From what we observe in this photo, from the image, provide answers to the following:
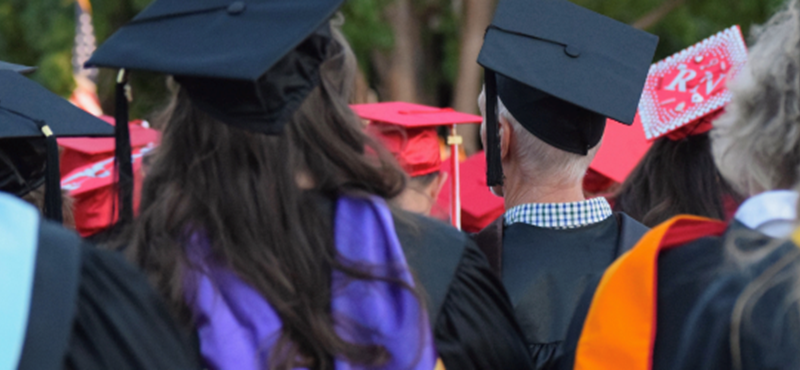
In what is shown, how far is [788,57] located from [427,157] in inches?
96.8

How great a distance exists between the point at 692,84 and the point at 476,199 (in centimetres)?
148

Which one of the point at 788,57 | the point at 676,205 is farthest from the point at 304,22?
the point at 676,205

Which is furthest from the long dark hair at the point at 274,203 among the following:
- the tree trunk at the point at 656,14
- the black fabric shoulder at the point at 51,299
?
the tree trunk at the point at 656,14

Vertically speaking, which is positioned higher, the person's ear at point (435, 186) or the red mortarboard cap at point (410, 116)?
the red mortarboard cap at point (410, 116)

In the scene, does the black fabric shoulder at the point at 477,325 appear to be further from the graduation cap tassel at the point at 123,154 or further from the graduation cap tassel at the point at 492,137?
the graduation cap tassel at the point at 123,154

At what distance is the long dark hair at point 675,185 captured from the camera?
3080 mm

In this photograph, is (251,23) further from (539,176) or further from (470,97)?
(470,97)

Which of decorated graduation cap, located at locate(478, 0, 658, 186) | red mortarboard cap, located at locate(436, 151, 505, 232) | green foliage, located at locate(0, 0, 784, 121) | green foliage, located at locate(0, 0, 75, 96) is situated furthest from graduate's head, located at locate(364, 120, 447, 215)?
green foliage, located at locate(0, 0, 75, 96)

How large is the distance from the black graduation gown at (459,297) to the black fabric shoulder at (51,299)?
24.3 inches

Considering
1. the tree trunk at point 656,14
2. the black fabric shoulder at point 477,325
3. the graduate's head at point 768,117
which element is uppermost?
the graduate's head at point 768,117

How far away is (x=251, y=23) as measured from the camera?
1.55m

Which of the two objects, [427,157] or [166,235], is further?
[427,157]

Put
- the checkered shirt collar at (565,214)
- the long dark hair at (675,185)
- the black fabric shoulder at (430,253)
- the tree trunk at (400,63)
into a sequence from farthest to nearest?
the tree trunk at (400,63) < the long dark hair at (675,185) < the checkered shirt collar at (565,214) < the black fabric shoulder at (430,253)

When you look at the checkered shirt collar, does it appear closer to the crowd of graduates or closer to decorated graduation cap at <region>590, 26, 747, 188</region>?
the crowd of graduates
